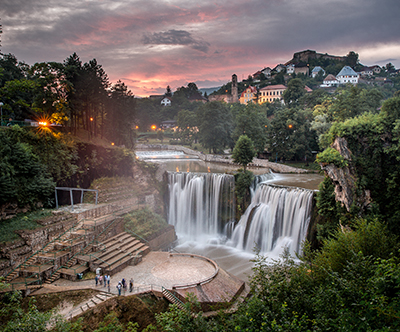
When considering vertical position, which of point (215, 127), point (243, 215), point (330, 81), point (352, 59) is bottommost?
point (243, 215)

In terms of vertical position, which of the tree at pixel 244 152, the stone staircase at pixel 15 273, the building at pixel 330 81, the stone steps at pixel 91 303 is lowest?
the stone steps at pixel 91 303

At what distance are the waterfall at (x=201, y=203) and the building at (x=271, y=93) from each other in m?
76.5

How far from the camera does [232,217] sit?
94.5 feet

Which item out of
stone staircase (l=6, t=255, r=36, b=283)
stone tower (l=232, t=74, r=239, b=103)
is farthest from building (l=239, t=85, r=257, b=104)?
stone staircase (l=6, t=255, r=36, b=283)

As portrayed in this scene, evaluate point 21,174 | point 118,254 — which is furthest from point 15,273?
point 21,174

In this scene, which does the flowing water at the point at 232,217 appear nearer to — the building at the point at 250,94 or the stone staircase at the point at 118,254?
the stone staircase at the point at 118,254

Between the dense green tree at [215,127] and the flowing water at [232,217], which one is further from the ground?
the dense green tree at [215,127]

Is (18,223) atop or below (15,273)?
atop

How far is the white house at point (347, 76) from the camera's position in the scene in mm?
101062

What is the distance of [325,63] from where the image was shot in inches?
4882

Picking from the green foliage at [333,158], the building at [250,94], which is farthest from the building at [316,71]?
the green foliage at [333,158]

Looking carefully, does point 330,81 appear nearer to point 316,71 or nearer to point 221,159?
point 316,71

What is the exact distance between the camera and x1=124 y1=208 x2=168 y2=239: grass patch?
22797 mm

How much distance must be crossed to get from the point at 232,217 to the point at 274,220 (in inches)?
210
